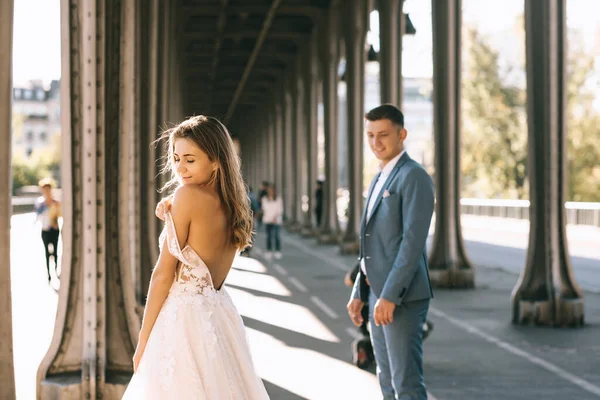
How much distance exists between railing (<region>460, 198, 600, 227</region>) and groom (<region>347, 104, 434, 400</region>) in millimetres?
20360

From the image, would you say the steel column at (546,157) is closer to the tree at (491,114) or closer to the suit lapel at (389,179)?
the suit lapel at (389,179)

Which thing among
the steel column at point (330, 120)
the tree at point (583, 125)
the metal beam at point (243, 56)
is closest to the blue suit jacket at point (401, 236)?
the steel column at point (330, 120)

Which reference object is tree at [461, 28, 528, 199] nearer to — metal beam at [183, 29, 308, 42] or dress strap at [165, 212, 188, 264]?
metal beam at [183, 29, 308, 42]

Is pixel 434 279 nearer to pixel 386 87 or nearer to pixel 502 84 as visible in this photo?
pixel 386 87

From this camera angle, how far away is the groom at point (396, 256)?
18.4 feet

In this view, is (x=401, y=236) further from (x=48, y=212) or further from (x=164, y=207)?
(x=48, y=212)

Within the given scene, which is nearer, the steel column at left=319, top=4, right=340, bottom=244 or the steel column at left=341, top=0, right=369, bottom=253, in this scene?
the steel column at left=341, top=0, right=369, bottom=253

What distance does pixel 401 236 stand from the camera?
5.79 meters

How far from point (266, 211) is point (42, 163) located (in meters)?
110

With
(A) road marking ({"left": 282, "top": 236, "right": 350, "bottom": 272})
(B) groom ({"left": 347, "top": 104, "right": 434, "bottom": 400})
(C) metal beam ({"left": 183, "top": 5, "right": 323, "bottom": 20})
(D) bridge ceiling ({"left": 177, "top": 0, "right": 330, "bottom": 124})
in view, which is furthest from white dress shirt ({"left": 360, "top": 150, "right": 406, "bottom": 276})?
(C) metal beam ({"left": 183, "top": 5, "right": 323, "bottom": 20})

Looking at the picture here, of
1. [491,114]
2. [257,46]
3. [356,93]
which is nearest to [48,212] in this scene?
[356,93]

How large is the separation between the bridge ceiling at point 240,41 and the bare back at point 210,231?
24.2m

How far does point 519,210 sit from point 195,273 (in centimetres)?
4835

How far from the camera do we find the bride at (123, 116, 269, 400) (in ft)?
13.2
